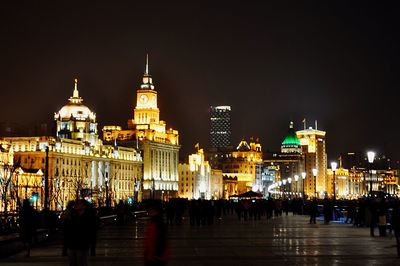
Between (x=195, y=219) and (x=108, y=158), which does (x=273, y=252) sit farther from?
(x=108, y=158)

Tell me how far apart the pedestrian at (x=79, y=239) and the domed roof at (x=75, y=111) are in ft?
527

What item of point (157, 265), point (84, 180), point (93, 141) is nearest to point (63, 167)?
point (84, 180)

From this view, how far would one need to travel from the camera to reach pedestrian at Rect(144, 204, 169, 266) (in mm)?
13219

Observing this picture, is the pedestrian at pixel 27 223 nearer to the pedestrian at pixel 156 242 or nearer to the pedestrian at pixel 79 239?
the pedestrian at pixel 79 239

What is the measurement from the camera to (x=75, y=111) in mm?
178000

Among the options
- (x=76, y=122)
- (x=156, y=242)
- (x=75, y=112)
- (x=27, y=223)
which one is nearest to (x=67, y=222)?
(x=156, y=242)

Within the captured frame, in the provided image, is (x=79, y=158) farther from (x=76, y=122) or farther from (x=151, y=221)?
(x=151, y=221)

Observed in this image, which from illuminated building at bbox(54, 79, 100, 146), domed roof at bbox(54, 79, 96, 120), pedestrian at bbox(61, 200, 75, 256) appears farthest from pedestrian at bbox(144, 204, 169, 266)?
domed roof at bbox(54, 79, 96, 120)

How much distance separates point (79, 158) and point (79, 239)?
147 m

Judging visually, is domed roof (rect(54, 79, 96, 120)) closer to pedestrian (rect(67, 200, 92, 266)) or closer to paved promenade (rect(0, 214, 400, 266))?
paved promenade (rect(0, 214, 400, 266))

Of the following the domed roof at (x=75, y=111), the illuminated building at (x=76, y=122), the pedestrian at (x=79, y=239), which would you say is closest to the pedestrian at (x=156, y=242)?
the pedestrian at (x=79, y=239)

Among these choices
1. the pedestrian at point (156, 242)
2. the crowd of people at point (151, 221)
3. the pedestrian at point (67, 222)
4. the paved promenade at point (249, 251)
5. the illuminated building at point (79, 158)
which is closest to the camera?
the pedestrian at point (156, 242)

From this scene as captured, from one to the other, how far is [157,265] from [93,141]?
163 m

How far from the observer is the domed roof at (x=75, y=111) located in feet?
582
